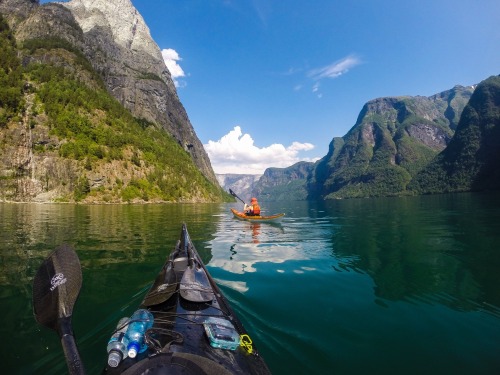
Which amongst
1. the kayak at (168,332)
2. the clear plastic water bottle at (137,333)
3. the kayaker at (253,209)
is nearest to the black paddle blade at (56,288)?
the kayak at (168,332)

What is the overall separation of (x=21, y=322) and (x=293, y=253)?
10.8 metres

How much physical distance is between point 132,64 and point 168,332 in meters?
192

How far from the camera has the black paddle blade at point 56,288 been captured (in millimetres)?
3820

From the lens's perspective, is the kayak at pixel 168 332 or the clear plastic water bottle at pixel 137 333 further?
the clear plastic water bottle at pixel 137 333

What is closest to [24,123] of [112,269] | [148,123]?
[148,123]

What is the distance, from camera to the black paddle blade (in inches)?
150

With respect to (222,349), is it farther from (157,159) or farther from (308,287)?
(157,159)

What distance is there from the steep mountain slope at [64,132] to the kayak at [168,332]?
75.1m

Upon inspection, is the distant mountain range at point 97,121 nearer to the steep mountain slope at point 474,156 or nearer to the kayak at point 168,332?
the steep mountain slope at point 474,156

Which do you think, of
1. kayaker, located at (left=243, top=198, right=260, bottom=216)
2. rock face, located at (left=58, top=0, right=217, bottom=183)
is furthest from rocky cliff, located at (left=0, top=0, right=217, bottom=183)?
kayaker, located at (left=243, top=198, right=260, bottom=216)

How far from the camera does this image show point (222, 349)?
3.67 meters

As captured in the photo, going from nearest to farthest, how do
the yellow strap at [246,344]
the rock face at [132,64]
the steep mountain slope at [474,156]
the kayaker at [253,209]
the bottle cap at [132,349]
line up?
the bottle cap at [132,349], the yellow strap at [246,344], the kayaker at [253,209], the rock face at [132,64], the steep mountain slope at [474,156]

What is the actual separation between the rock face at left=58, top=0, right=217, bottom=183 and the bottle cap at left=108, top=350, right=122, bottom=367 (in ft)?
502

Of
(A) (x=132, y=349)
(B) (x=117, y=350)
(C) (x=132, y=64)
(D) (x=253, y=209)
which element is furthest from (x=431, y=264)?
(C) (x=132, y=64)
